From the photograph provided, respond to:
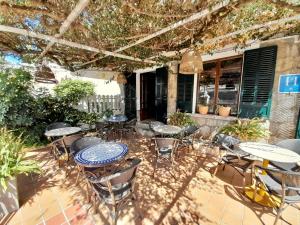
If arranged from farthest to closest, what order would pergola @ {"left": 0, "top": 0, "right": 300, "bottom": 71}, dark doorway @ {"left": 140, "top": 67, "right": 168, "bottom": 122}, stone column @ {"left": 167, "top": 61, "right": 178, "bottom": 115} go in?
dark doorway @ {"left": 140, "top": 67, "right": 168, "bottom": 122}, stone column @ {"left": 167, "top": 61, "right": 178, "bottom": 115}, pergola @ {"left": 0, "top": 0, "right": 300, "bottom": 71}

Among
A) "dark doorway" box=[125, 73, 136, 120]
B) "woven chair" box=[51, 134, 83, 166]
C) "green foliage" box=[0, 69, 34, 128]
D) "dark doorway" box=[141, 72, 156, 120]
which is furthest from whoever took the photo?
"dark doorway" box=[141, 72, 156, 120]

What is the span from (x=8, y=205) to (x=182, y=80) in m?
4.81

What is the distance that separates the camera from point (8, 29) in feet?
7.89

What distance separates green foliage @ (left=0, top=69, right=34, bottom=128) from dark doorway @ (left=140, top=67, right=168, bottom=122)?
157 inches

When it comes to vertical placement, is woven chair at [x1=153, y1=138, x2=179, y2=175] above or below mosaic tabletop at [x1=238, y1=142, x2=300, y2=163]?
below

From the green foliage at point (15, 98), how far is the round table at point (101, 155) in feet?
9.07

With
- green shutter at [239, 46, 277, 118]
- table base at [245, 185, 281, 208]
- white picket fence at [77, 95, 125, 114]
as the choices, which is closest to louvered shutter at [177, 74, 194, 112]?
green shutter at [239, 46, 277, 118]

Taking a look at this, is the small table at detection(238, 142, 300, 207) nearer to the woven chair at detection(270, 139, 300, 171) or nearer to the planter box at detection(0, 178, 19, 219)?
the woven chair at detection(270, 139, 300, 171)

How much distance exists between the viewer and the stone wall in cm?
312

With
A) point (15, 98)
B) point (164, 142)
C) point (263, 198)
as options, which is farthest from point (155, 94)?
point (263, 198)

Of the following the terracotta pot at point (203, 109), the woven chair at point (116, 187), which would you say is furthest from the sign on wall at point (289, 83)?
the woven chair at point (116, 187)

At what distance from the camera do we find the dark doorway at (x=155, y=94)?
563cm

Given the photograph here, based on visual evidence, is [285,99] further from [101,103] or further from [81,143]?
[101,103]

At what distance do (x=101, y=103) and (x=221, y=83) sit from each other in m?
4.63
